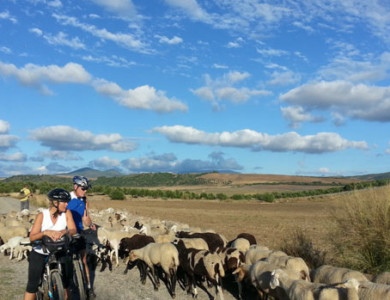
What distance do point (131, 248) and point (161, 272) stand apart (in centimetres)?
123

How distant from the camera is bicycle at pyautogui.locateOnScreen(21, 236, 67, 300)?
5.47 meters

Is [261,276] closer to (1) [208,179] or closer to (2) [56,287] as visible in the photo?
(2) [56,287]

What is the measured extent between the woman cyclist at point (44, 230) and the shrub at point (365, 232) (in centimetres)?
631

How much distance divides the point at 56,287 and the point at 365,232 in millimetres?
6498

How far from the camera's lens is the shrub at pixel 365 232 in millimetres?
8109

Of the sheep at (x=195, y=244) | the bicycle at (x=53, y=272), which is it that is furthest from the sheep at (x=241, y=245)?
the bicycle at (x=53, y=272)

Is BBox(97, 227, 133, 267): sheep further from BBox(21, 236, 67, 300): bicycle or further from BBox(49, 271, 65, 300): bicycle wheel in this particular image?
BBox(49, 271, 65, 300): bicycle wheel

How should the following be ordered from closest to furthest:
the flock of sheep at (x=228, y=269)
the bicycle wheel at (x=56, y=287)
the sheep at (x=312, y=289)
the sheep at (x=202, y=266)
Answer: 1. the bicycle wheel at (x=56, y=287)
2. the sheep at (x=312, y=289)
3. the flock of sheep at (x=228, y=269)
4. the sheep at (x=202, y=266)

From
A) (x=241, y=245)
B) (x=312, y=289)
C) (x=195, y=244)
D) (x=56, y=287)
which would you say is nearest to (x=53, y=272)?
(x=56, y=287)

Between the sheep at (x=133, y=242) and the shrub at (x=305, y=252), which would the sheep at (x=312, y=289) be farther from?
the sheep at (x=133, y=242)

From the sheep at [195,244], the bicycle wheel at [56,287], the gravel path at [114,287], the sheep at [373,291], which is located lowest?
the gravel path at [114,287]

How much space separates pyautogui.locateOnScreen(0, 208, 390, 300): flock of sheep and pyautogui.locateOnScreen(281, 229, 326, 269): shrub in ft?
3.41

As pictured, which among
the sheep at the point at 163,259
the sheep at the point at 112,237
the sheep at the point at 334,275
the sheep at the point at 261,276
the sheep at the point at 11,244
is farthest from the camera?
the sheep at the point at 11,244

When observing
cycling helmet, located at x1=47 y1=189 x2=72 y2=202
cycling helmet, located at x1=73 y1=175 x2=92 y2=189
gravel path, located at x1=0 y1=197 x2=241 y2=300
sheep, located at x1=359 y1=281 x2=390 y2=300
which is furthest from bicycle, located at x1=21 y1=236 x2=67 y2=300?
sheep, located at x1=359 y1=281 x2=390 y2=300
